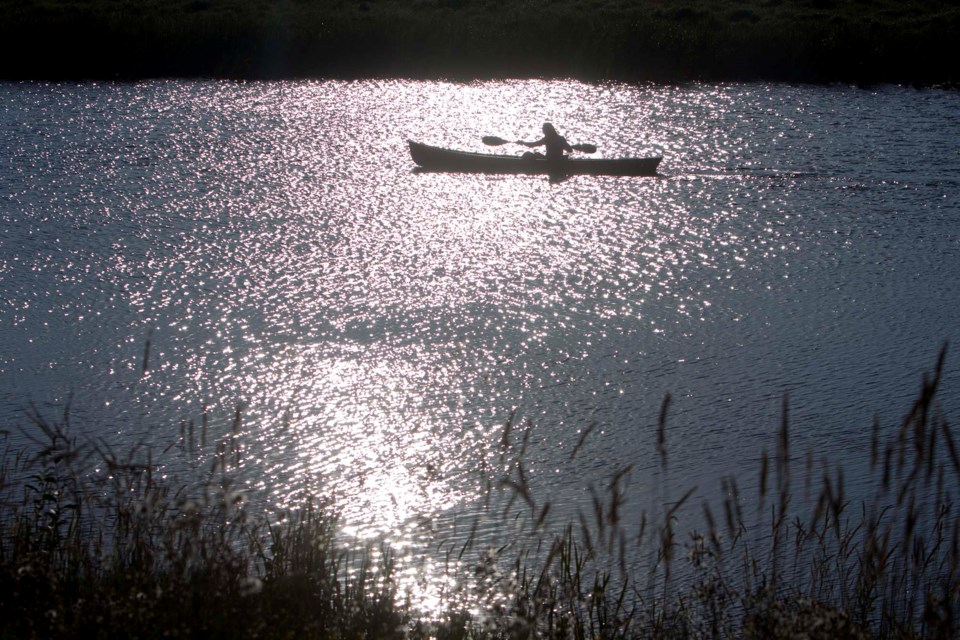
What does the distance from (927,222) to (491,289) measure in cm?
575

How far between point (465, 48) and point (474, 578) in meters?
21.1

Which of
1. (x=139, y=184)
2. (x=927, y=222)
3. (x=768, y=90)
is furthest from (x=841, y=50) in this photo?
(x=139, y=184)

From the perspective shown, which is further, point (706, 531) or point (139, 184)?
point (139, 184)

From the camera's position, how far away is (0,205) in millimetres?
14039

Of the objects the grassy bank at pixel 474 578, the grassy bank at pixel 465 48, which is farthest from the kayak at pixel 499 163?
the grassy bank at pixel 474 578

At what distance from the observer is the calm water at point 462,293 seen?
7504 millimetres

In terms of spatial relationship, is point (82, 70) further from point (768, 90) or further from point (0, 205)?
point (768, 90)

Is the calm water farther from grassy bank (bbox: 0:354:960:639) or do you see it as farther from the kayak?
grassy bank (bbox: 0:354:960:639)

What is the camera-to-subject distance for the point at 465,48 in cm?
2511

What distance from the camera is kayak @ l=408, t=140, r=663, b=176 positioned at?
1644cm

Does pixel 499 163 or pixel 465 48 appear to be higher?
pixel 465 48

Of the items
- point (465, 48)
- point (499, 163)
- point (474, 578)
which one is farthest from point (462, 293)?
point (465, 48)

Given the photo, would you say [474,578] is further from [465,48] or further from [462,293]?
[465,48]

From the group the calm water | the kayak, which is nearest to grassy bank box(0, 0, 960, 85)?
the calm water
